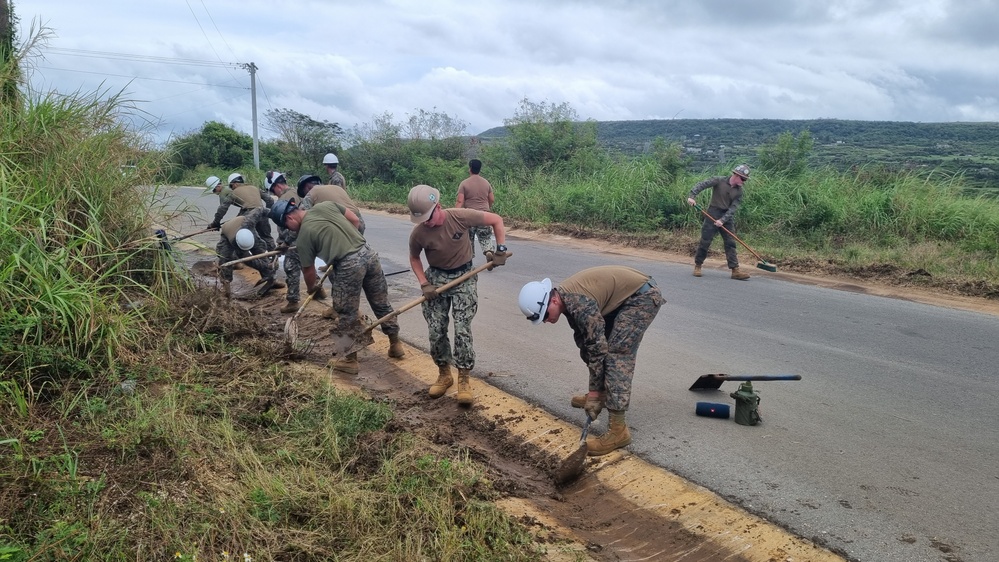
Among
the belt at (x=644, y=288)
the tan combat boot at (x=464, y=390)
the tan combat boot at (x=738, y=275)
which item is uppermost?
the belt at (x=644, y=288)

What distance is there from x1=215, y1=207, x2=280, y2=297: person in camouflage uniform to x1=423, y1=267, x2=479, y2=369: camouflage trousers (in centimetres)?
408

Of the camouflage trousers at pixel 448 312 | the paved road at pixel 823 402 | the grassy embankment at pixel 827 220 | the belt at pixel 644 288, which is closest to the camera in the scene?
the paved road at pixel 823 402

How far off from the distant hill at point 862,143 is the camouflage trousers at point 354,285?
1235 centimetres

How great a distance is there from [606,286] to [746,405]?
50.8 inches

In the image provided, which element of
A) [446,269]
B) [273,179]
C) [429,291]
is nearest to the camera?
[429,291]

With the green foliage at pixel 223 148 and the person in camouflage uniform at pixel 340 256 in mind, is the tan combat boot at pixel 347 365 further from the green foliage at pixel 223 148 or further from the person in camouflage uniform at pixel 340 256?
the green foliage at pixel 223 148

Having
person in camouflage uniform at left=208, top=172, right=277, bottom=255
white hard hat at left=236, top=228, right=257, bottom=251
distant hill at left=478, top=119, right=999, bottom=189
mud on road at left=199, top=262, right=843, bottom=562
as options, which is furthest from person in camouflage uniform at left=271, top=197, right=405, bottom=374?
distant hill at left=478, top=119, right=999, bottom=189

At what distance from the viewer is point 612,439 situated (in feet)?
14.9

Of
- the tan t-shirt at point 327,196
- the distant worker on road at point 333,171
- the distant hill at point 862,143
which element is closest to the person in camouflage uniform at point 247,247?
the distant worker on road at point 333,171

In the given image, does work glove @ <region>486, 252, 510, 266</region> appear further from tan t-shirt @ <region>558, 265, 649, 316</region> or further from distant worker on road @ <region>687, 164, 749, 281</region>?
distant worker on road @ <region>687, 164, 749, 281</region>

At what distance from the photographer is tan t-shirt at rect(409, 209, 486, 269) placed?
5.57 m

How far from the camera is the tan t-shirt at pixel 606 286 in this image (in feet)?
15.0

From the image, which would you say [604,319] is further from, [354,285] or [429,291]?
[354,285]

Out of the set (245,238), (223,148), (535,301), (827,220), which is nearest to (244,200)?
(245,238)
